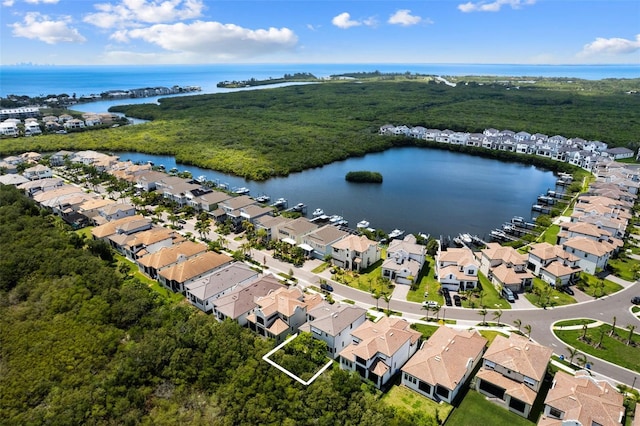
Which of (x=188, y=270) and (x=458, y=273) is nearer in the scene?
(x=188, y=270)

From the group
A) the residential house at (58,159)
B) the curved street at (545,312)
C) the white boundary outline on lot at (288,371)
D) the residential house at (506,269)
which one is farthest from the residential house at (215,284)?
the residential house at (58,159)

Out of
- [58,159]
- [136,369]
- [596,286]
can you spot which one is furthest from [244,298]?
[58,159]

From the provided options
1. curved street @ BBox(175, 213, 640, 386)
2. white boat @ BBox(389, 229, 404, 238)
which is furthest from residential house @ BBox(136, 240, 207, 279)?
white boat @ BBox(389, 229, 404, 238)

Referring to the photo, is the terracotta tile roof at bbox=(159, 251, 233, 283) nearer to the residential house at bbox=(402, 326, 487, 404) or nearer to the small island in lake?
Result: the residential house at bbox=(402, 326, 487, 404)

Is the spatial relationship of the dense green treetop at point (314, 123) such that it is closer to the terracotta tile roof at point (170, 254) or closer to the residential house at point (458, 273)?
the terracotta tile roof at point (170, 254)

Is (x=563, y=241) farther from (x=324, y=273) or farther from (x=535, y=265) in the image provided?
(x=324, y=273)

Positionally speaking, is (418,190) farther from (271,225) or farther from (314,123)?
(314,123)

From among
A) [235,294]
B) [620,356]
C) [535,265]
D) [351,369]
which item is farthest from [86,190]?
[620,356]
